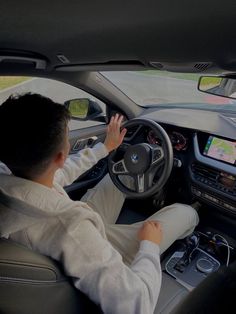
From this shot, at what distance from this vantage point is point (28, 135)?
1.17 meters

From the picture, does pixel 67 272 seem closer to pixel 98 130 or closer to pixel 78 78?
pixel 78 78

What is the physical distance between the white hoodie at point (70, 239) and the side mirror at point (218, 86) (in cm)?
97

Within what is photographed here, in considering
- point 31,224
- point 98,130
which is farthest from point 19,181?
point 98,130

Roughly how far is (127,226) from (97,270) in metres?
0.74

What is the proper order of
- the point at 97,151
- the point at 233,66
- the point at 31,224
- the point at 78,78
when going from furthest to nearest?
the point at 78,78 < the point at 97,151 < the point at 233,66 < the point at 31,224

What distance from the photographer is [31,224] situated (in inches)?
46.1

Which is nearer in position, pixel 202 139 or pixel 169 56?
pixel 169 56

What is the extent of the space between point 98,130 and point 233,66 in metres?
1.48

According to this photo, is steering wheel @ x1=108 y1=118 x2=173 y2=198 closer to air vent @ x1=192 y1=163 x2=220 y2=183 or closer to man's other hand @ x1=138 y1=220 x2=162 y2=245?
air vent @ x1=192 y1=163 x2=220 y2=183

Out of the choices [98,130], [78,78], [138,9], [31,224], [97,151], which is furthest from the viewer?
[98,130]

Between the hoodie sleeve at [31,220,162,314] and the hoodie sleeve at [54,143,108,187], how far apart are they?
720 mm

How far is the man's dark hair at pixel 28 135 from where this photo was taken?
1.17 m

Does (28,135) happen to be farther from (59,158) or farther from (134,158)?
(134,158)

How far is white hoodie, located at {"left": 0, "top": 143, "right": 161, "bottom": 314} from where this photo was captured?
1148mm
